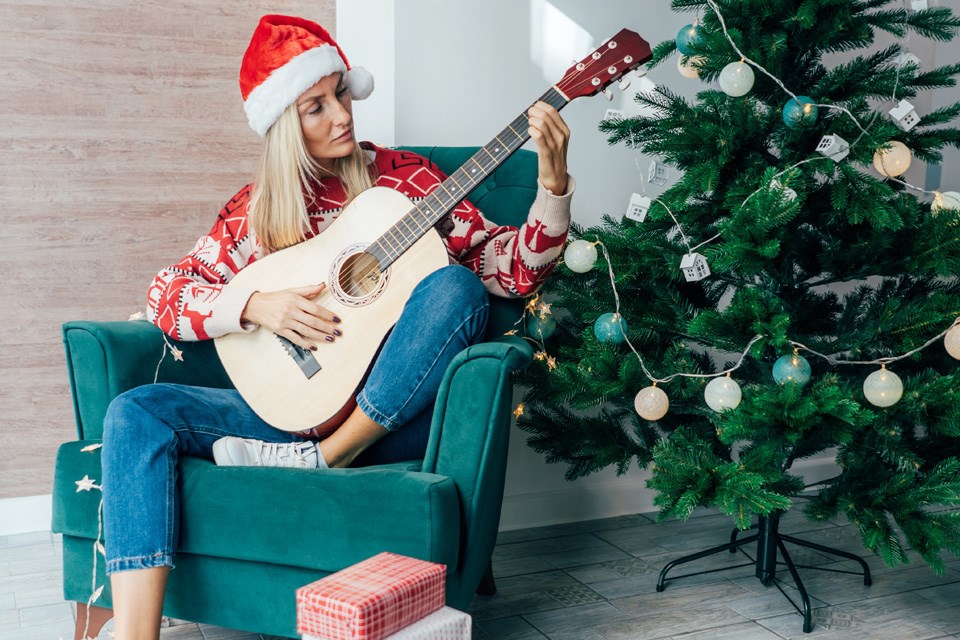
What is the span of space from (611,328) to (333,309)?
524 mm

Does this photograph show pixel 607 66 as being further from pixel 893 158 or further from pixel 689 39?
pixel 893 158

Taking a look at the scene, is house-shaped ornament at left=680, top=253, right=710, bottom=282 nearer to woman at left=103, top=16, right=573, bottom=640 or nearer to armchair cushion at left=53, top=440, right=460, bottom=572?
woman at left=103, top=16, right=573, bottom=640

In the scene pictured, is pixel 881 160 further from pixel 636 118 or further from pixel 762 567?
pixel 762 567

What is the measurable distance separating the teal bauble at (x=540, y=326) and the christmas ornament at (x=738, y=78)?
1.82 feet

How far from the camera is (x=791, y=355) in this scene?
162 centimetres

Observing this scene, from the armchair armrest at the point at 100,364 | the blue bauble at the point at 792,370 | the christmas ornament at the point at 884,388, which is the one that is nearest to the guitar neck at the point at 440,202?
the armchair armrest at the point at 100,364

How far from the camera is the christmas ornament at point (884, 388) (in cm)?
155

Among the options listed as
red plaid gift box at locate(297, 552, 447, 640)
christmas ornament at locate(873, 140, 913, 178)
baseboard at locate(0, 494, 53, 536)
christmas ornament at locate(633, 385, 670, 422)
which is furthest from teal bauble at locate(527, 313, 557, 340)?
baseboard at locate(0, 494, 53, 536)

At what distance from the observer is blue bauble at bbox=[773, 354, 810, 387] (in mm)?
1584

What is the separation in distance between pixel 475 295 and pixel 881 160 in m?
0.73

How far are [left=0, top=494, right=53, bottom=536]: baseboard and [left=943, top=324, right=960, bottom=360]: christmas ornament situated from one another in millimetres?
2081

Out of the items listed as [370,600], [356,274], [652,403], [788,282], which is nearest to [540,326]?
[652,403]

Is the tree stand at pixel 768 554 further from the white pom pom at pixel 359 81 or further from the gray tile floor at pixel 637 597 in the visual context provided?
the white pom pom at pixel 359 81

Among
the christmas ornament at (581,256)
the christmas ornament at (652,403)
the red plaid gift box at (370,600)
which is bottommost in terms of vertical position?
the red plaid gift box at (370,600)
